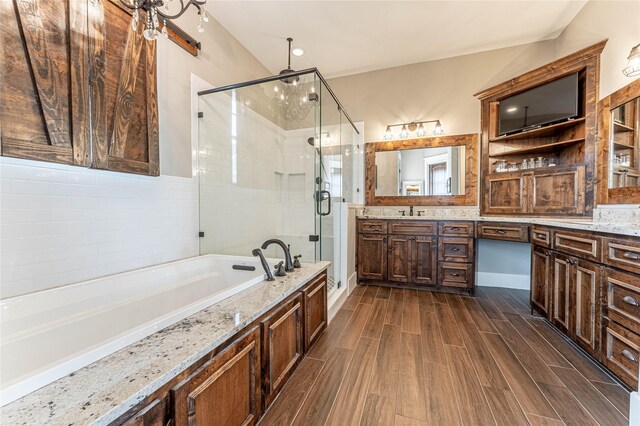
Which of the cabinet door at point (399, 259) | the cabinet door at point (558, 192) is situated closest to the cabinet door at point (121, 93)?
the cabinet door at point (399, 259)

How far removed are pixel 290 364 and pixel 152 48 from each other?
240cm

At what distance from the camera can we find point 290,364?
159 cm

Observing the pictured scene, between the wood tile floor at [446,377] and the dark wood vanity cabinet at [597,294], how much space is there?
0.53 ft

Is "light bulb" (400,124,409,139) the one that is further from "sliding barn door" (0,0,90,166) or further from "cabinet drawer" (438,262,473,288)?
"sliding barn door" (0,0,90,166)

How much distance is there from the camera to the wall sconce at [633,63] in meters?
1.93

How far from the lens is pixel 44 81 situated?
1364mm

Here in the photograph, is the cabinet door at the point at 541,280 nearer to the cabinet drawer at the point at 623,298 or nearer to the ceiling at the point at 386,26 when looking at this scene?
the cabinet drawer at the point at 623,298

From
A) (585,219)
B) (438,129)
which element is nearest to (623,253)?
(585,219)

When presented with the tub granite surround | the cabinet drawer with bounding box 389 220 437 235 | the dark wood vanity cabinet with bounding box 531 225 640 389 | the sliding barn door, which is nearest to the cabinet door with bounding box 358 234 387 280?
the cabinet drawer with bounding box 389 220 437 235

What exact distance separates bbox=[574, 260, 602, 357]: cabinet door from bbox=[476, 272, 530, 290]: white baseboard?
1593 millimetres

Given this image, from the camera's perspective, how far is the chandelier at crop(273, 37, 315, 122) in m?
2.68

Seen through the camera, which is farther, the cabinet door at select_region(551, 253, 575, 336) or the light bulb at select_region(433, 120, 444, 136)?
the light bulb at select_region(433, 120, 444, 136)

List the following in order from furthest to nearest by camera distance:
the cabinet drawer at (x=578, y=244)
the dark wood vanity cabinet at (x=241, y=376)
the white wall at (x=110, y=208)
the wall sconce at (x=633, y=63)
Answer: the wall sconce at (x=633, y=63)
the cabinet drawer at (x=578, y=244)
the white wall at (x=110, y=208)
the dark wood vanity cabinet at (x=241, y=376)

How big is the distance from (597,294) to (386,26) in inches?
117
